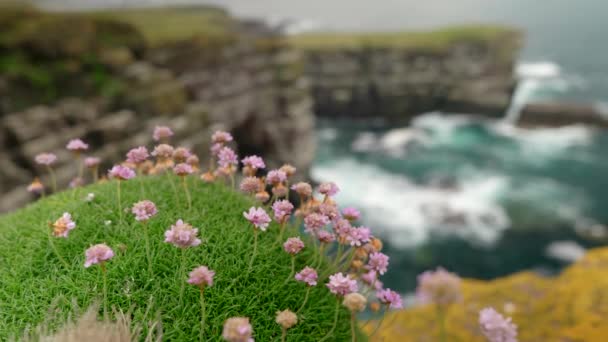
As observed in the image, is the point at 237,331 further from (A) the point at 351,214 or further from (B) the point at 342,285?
(A) the point at 351,214

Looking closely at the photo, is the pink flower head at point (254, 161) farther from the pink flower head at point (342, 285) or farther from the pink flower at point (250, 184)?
the pink flower head at point (342, 285)

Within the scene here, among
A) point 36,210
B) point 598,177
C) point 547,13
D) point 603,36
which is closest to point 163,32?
point 36,210

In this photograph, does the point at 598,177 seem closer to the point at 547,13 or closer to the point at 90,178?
the point at 90,178

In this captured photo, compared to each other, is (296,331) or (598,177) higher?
(296,331)

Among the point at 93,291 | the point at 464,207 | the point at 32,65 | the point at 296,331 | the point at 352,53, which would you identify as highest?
the point at 93,291

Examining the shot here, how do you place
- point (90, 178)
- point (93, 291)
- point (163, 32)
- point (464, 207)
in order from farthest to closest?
point (464, 207)
point (163, 32)
point (90, 178)
point (93, 291)

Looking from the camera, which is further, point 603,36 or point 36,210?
point 603,36

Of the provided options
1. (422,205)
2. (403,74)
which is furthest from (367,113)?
(422,205)
